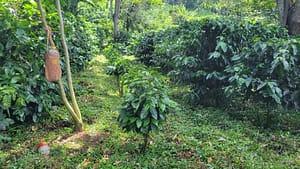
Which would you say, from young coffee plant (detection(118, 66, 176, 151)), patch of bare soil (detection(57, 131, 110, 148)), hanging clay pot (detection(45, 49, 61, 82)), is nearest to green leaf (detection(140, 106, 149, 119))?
young coffee plant (detection(118, 66, 176, 151))

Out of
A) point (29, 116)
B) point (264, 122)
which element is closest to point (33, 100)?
point (29, 116)

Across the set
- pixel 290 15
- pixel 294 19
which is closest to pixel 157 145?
pixel 294 19

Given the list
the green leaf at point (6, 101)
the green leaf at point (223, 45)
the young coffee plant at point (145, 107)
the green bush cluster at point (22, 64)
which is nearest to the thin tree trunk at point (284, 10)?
the green leaf at point (223, 45)

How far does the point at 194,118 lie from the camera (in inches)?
136

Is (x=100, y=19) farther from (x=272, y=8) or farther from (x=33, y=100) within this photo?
(x=33, y=100)

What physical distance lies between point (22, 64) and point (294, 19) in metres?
4.11

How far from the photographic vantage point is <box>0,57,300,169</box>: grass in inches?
90.0

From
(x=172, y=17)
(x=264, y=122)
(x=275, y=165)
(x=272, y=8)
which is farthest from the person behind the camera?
(x=172, y=17)

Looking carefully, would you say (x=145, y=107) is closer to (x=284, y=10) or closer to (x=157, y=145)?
(x=157, y=145)

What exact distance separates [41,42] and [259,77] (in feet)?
8.64

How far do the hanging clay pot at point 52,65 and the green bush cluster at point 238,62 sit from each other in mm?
1946

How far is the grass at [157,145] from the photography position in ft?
7.50

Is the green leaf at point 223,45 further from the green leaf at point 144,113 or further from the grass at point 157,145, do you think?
the green leaf at point 144,113

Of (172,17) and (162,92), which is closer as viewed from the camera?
(162,92)
